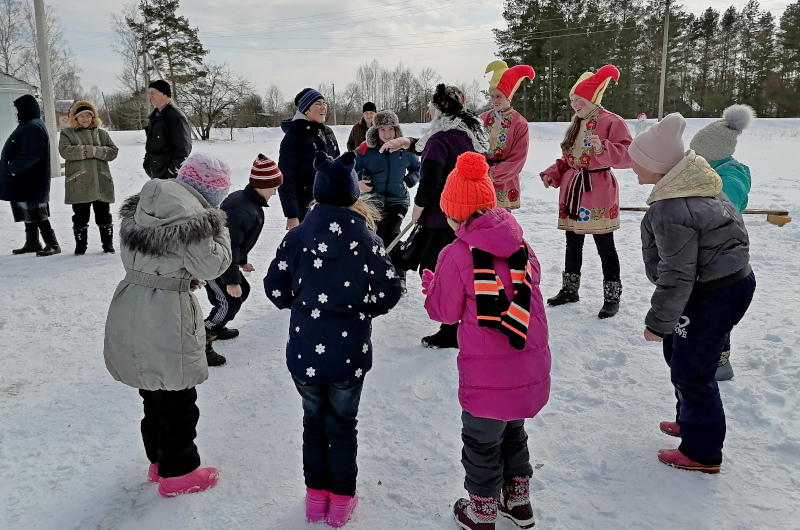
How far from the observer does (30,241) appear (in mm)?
7168

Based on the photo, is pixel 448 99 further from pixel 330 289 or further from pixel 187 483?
pixel 187 483

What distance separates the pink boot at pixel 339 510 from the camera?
2.43m

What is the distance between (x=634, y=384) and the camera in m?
3.64

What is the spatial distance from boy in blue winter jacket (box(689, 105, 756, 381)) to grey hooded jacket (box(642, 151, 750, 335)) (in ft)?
3.40

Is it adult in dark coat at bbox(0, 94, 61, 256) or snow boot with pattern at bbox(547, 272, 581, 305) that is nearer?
snow boot with pattern at bbox(547, 272, 581, 305)

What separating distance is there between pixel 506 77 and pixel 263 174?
2.48 m

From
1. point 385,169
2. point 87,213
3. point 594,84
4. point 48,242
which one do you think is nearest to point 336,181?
point 385,169

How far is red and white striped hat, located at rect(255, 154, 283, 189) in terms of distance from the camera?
383 centimetres

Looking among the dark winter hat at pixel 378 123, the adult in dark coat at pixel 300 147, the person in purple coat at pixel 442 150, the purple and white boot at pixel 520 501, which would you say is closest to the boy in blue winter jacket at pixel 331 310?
the purple and white boot at pixel 520 501

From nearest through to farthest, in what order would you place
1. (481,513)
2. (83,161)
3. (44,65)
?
(481,513)
(83,161)
(44,65)

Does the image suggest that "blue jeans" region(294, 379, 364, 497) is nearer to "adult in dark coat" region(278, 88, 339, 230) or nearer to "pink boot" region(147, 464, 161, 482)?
"pink boot" region(147, 464, 161, 482)

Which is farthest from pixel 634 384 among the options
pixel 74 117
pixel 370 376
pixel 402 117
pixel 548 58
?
pixel 402 117

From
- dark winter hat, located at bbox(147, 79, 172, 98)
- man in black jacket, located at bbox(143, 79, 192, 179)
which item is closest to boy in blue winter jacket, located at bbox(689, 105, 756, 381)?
man in black jacket, located at bbox(143, 79, 192, 179)

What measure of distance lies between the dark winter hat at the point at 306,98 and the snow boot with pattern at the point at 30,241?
433 centimetres
